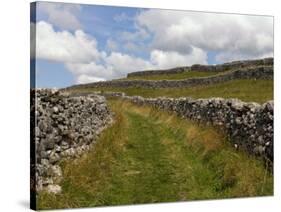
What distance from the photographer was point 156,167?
36.9 ft

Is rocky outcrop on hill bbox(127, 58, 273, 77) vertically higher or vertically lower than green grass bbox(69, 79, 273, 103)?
higher

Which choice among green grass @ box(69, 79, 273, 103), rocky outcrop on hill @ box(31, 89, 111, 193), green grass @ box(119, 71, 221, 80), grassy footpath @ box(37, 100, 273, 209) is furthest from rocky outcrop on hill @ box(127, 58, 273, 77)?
rocky outcrop on hill @ box(31, 89, 111, 193)

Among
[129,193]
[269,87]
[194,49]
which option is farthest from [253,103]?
[129,193]

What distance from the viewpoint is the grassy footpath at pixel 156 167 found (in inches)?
409

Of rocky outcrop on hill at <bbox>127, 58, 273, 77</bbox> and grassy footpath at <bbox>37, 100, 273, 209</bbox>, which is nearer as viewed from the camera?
grassy footpath at <bbox>37, 100, 273, 209</bbox>

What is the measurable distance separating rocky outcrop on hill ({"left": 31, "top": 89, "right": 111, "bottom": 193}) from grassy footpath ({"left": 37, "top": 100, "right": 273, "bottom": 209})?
0.59 ft

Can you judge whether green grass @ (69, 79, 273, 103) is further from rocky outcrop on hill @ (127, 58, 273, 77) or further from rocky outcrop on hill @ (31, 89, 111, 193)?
rocky outcrop on hill @ (31, 89, 111, 193)

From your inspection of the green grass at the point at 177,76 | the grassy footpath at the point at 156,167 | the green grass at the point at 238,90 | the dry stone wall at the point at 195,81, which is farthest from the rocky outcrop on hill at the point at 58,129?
the green grass at the point at 238,90

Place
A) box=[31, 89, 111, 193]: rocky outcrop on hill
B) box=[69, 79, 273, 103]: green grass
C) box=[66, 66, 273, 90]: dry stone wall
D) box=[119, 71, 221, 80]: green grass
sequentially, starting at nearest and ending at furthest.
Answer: box=[31, 89, 111, 193]: rocky outcrop on hill → box=[66, 66, 273, 90]: dry stone wall → box=[119, 71, 221, 80]: green grass → box=[69, 79, 273, 103]: green grass

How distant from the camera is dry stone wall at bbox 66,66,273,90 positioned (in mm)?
10805

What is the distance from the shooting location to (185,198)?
11.3 metres

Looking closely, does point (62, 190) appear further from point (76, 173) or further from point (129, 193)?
point (129, 193)

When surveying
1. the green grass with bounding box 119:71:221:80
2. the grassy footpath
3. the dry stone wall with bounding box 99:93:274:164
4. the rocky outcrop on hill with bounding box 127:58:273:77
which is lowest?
the grassy footpath

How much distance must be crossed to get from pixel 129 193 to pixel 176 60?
2329 mm
